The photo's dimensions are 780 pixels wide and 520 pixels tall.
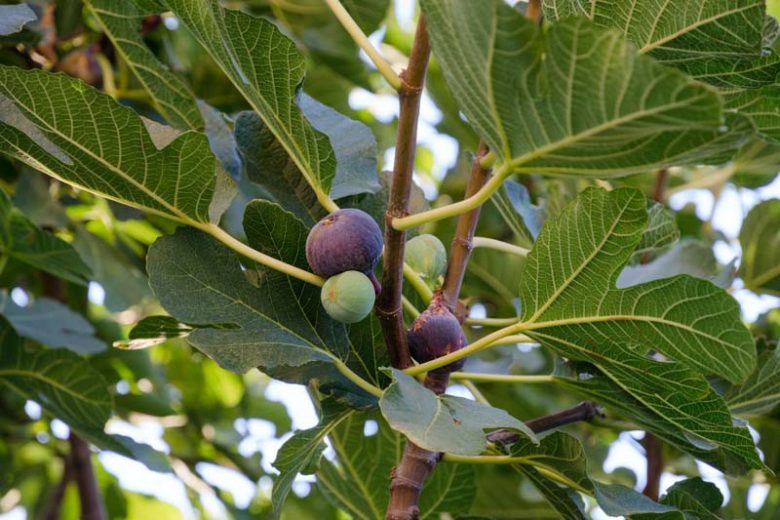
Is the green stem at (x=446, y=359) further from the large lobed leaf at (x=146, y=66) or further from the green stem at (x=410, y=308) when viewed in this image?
the large lobed leaf at (x=146, y=66)

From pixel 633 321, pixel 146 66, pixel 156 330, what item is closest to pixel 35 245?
A: pixel 146 66

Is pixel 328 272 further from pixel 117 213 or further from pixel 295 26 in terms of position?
pixel 295 26

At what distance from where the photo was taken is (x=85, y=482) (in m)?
1.66

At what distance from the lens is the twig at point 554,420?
100cm

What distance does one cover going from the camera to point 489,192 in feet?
2.53

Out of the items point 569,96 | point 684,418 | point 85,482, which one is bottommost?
point 85,482

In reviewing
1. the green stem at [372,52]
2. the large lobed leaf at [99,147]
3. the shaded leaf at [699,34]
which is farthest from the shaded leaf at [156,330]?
the shaded leaf at [699,34]

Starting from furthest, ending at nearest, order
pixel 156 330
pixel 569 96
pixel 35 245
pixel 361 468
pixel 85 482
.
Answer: pixel 85 482 < pixel 35 245 < pixel 361 468 < pixel 156 330 < pixel 569 96

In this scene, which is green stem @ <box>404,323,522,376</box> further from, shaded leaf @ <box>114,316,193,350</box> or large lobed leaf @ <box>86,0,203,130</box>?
large lobed leaf @ <box>86,0,203,130</box>

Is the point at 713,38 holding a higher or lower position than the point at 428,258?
higher

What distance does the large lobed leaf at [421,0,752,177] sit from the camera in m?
0.65

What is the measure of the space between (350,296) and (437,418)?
4.7 inches

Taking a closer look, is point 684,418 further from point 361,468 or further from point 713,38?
point 361,468

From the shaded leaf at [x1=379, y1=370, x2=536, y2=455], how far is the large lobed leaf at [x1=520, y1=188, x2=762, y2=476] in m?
0.11
